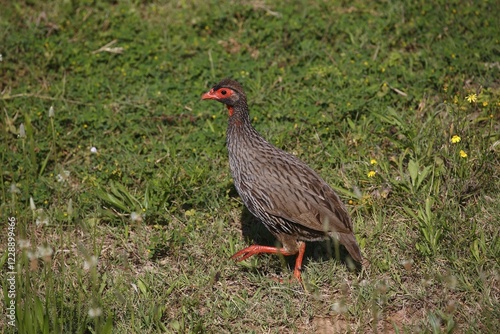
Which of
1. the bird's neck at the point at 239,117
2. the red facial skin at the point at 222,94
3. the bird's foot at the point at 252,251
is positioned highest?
the red facial skin at the point at 222,94

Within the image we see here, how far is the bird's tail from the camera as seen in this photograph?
18.1 feet

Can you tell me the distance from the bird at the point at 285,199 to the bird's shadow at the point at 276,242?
0.23m

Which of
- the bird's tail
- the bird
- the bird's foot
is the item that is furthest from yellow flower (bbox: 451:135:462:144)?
the bird's foot

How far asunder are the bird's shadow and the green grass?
29 mm

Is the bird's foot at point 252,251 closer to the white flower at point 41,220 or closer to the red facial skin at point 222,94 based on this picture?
the red facial skin at point 222,94

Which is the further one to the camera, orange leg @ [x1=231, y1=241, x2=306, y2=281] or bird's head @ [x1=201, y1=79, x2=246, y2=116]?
bird's head @ [x1=201, y1=79, x2=246, y2=116]

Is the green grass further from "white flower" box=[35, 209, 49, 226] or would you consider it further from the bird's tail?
the bird's tail

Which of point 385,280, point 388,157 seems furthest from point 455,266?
point 388,157

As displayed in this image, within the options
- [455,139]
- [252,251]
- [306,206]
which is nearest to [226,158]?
[252,251]

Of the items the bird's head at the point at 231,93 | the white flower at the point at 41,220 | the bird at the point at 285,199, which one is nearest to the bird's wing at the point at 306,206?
the bird at the point at 285,199

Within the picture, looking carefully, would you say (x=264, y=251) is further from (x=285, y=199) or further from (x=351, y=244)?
(x=351, y=244)

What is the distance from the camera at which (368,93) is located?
7559 millimetres

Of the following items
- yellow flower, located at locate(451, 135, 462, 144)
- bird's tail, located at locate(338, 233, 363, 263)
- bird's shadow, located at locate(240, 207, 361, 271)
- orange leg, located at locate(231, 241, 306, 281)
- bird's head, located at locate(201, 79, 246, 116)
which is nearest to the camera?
bird's tail, located at locate(338, 233, 363, 263)

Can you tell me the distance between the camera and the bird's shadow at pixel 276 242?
19.8 ft
